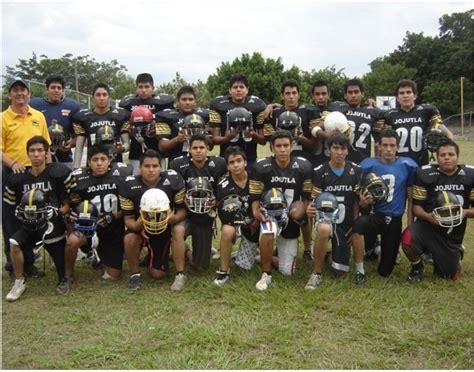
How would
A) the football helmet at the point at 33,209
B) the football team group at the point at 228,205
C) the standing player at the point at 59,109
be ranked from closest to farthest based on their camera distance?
the football helmet at the point at 33,209 → the football team group at the point at 228,205 → the standing player at the point at 59,109

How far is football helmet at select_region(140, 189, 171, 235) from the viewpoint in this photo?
4.99 metres

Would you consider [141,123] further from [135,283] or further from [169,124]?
[135,283]

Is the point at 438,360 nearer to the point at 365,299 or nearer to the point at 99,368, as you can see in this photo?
the point at 365,299

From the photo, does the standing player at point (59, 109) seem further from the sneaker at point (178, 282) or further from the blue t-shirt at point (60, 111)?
the sneaker at point (178, 282)

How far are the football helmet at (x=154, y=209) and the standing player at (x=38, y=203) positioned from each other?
1.02 m

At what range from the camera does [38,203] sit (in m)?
4.98

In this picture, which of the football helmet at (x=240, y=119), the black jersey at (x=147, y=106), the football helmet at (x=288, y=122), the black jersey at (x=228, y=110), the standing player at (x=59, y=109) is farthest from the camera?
the black jersey at (x=147, y=106)

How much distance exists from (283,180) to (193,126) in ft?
4.63

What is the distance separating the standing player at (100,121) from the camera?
248 inches

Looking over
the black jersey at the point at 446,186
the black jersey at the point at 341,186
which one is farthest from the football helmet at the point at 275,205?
the black jersey at the point at 446,186

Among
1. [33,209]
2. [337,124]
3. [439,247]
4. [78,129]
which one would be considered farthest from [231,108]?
[439,247]

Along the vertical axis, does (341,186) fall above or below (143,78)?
below

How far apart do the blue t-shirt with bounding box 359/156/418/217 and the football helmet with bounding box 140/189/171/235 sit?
2322mm

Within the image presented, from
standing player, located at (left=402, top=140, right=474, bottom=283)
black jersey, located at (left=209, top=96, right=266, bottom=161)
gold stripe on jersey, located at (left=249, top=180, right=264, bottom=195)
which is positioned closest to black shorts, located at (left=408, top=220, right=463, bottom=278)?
standing player, located at (left=402, top=140, right=474, bottom=283)
